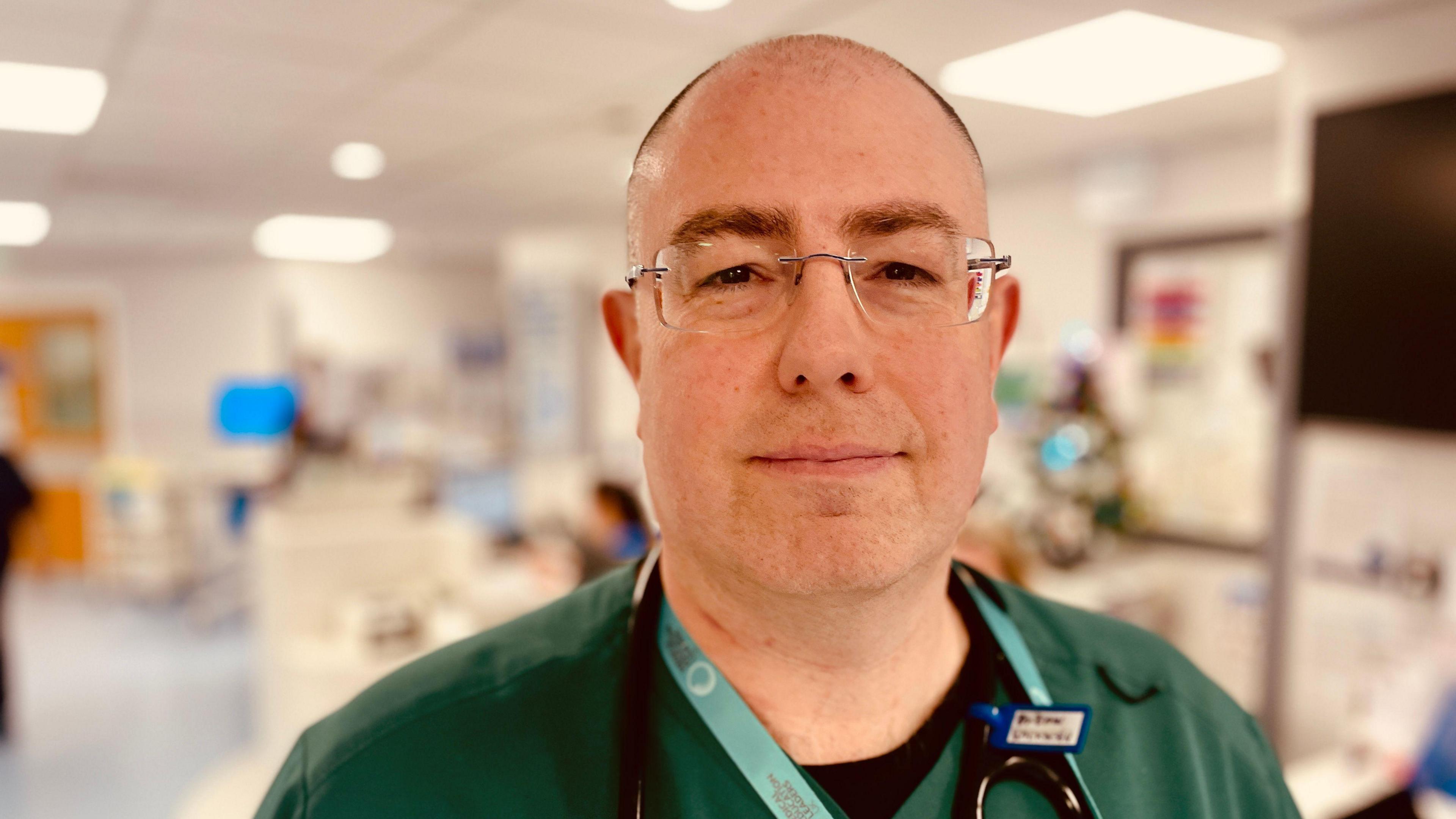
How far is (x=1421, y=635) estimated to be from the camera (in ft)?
8.64

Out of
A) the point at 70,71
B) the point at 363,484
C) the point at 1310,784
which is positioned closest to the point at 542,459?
the point at 363,484

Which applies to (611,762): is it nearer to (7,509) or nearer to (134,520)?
(7,509)

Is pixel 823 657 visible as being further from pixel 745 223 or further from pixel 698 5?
pixel 698 5

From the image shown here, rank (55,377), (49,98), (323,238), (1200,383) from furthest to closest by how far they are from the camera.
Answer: (55,377), (323,238), (1200,383), (49,98)

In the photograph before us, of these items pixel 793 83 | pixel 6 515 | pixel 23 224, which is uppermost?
pixel 23 224

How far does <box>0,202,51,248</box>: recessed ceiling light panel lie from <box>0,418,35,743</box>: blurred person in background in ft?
6.13

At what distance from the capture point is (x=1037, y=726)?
89 cm

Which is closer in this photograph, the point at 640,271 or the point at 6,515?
the point at 640,271

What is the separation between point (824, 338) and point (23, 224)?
24.7 feet

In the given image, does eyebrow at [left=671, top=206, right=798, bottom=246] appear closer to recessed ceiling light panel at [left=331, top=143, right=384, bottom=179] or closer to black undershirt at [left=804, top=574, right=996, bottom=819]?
black undershirt at [left=804, top=574, right=996, bottom=819]

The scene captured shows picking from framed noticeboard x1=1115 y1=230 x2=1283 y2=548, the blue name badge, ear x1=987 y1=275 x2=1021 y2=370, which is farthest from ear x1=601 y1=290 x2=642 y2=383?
framed noticeboard x1=1115 y1=230 x2=1283 y2=548

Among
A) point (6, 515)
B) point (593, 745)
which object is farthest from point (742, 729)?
point (6, 515)

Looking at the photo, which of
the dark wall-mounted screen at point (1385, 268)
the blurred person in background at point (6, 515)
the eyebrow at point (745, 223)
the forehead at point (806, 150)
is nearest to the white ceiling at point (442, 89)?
the dark wall-mounted screen at point (1385, 268)

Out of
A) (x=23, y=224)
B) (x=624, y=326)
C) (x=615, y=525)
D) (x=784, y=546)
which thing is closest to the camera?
(x=784, y=546)
